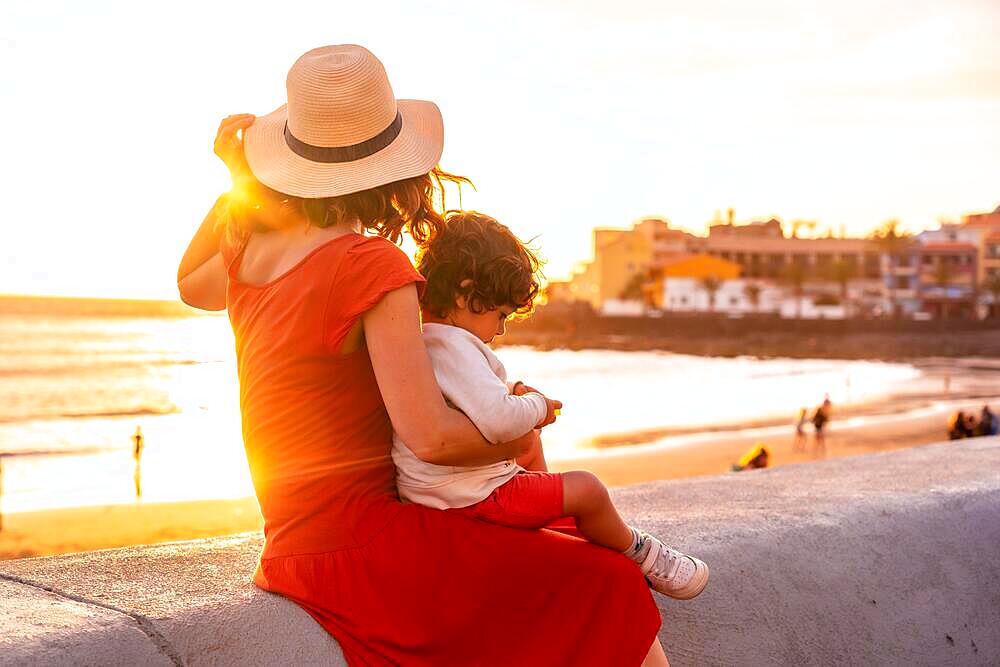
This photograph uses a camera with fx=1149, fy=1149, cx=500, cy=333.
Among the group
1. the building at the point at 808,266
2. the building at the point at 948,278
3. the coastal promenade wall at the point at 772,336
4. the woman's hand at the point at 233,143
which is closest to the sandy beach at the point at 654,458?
the woman's hand at the point at 233,143

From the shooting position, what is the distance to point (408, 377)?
5.41 ft

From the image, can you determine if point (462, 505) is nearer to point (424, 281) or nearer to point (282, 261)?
point (424, 281)

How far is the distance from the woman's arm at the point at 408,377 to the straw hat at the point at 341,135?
22 cm

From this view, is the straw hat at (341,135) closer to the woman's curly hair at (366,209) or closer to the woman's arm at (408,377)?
the woman's curly hair at (366,209)

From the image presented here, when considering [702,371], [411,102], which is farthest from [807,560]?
[702,371]

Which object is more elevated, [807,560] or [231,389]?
[807,560]

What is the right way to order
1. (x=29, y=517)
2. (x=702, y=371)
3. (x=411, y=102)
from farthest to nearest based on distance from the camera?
(x=702, y=371)
(x=29, y=517)
(x=411, y=102)

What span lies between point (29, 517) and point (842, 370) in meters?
38.2

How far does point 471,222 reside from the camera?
1.91m

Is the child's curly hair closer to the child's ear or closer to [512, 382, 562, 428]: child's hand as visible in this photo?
A: the child's ear

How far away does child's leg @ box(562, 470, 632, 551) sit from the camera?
1815 millimetres

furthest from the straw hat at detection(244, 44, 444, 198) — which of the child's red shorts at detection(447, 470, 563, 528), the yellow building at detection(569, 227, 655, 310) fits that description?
the yellow building at detection(569, 227, 655, 310)

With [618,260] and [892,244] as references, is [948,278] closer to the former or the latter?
A: [892,244]

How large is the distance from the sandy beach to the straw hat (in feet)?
12.3
